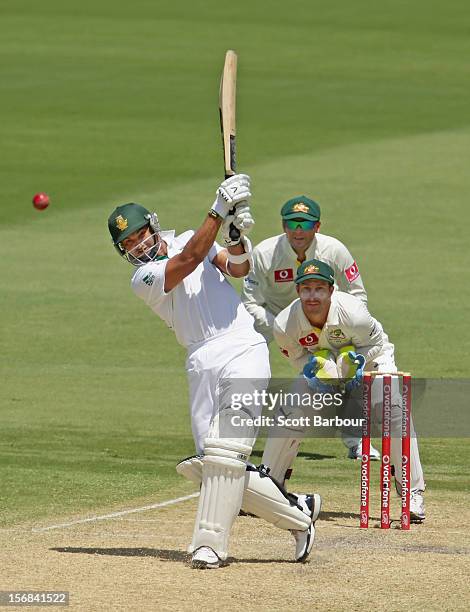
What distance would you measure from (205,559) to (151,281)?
1.32 metres

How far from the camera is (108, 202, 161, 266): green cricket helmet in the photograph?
683 cm

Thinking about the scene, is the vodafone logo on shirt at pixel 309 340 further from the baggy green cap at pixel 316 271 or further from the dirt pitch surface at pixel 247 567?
the dirt pitch surface at pixel 247 567

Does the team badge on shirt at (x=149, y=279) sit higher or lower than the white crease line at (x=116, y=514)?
higher

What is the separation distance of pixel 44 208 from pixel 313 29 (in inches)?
705

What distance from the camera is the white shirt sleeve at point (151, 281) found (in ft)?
22.2

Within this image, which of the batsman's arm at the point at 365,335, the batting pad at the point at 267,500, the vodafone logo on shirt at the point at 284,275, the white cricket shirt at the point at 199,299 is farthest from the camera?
the vodafone logo on shirt at the point at 284,275

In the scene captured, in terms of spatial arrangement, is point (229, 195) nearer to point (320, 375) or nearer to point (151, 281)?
point (151, 281)

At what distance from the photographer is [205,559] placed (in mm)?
6402

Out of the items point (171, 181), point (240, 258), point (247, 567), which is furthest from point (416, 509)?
point (171, 181)

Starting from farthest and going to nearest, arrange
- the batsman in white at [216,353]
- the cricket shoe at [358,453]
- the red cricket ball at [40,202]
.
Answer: the red cricket ball at [40,202], the cricket shoe at [358,453], the batsman in white at [216,353]

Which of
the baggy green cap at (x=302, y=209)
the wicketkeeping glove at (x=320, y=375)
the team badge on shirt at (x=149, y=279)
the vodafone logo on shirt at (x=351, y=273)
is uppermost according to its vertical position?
the baggy green cap at (x=302, y=209)

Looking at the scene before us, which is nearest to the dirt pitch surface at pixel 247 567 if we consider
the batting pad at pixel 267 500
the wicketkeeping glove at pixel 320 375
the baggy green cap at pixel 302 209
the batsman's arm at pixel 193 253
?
the batting pad at pixel 267 500

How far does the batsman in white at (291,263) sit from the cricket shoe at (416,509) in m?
1.52

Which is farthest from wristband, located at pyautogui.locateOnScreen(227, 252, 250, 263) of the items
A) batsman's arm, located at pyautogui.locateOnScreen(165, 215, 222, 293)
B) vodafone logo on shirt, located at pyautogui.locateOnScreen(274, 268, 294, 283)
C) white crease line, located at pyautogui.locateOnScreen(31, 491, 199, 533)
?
vodafone logo on shirt, located at pyautogui.locateOnScreen(274, 268, 294, 283)
